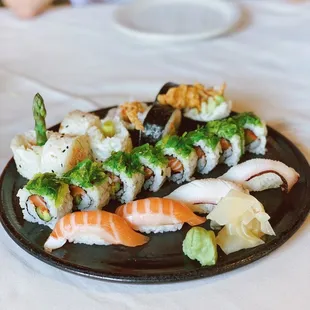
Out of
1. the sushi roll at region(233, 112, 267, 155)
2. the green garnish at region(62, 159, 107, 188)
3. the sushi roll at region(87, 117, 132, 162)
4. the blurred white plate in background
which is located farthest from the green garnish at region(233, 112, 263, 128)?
the blurred white plate in background

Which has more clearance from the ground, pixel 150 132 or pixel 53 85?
pixel 150 132

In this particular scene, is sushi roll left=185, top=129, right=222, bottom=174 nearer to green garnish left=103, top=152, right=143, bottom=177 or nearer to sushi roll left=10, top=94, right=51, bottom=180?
green garnish left=103, top=152, right=143, bottom=177

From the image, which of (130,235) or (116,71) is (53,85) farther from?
(130,235)

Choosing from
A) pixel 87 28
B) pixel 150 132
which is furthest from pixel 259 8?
pixel 150 132

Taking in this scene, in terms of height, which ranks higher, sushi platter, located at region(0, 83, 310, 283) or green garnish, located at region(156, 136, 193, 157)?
green garnish, located at region(156, 136, 193, 157)

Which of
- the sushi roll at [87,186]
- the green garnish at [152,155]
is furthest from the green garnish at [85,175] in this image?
the green garnish at [152,155]

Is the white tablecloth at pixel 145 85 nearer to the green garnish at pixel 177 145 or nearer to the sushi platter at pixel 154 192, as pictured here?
the sushi platter at pixel 154 192
